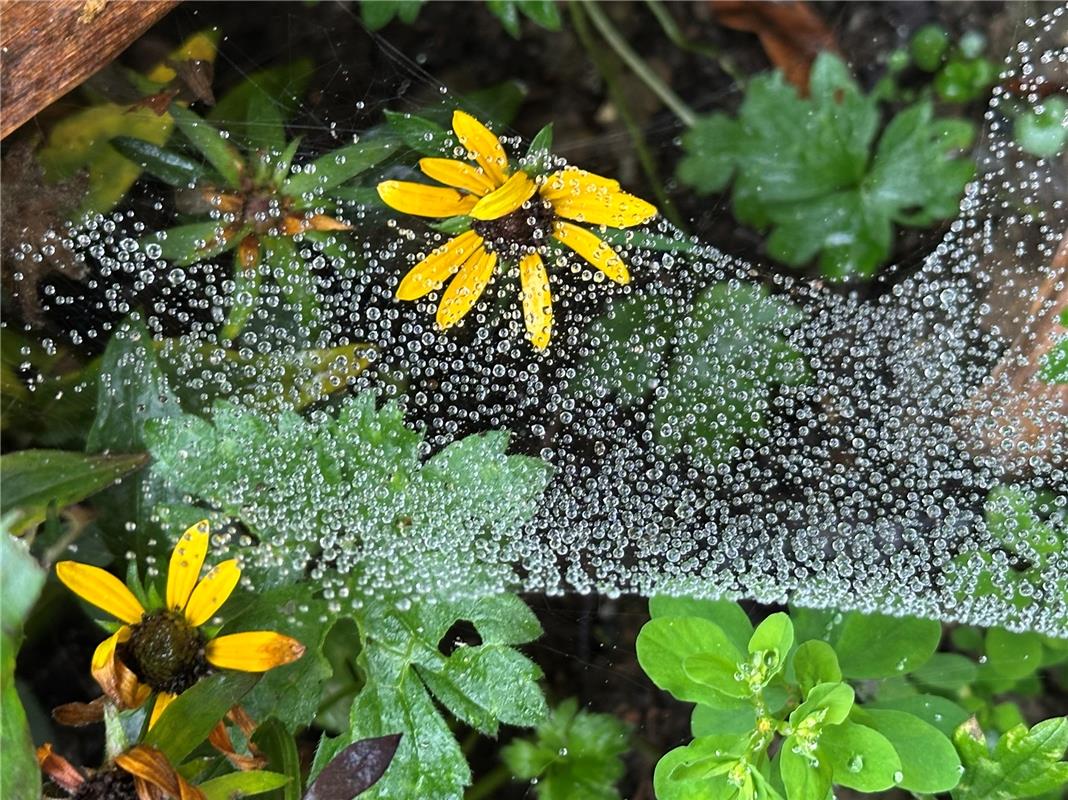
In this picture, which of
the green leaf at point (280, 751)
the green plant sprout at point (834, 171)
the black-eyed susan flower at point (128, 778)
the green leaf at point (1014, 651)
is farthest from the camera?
the green plant sprout at point (834, 171)

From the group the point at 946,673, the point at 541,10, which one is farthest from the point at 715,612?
the point at 541,10

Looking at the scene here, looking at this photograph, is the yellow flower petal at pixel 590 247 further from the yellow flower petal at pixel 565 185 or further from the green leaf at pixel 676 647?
the green leaf at pixel 676 647

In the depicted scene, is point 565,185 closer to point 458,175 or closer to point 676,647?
point 458,175

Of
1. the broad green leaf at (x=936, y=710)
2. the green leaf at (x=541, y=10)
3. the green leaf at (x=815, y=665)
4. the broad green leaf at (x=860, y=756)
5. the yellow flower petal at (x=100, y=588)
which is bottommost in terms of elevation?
the broad green leaf at (x=936, y=710)

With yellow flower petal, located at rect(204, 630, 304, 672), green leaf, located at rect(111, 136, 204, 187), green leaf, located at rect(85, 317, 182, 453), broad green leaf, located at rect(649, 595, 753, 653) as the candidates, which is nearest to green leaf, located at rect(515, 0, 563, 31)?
green leaf, located at rect(111, 136, 204, 187)

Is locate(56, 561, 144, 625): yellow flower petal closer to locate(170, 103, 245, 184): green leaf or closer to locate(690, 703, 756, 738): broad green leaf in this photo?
locate(170, 103, 245, 184): green leaf

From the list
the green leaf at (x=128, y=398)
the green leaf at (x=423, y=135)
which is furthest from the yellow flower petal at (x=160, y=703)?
the green leaf at (x=423, y=135)

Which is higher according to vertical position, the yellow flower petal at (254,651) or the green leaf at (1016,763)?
the yellow flower petal at (254,651)

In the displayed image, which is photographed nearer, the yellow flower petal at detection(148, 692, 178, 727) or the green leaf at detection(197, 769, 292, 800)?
the green leaf at detection(197, 769, 292, 800)
